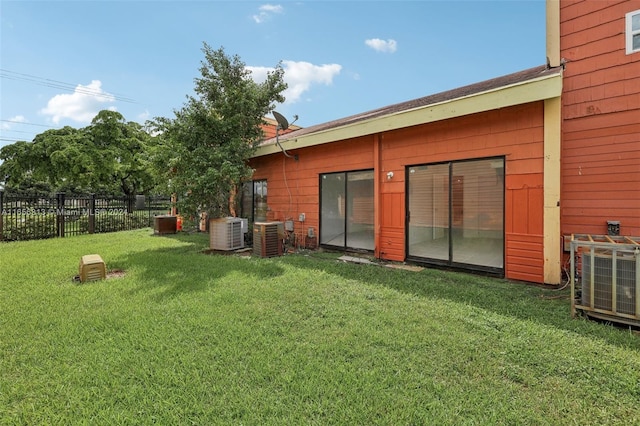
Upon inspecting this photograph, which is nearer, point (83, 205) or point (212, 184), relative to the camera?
point (212, 184)

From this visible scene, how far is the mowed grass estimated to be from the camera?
5.79ft

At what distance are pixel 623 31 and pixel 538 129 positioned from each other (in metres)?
1.78

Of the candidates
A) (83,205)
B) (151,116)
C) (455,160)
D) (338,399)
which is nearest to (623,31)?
(455,160)

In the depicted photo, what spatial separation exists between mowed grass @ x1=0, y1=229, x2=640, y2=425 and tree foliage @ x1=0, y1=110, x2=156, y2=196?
1865 centimetres

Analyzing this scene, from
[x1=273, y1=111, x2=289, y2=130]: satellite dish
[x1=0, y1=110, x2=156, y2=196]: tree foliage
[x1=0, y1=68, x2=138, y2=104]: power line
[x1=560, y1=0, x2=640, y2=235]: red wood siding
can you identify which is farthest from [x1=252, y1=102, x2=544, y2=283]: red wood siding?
[x1=0, y1=68, x2=138, y2=104]: power line

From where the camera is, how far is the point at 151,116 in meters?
7.64

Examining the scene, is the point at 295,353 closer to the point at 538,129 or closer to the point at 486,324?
the point at 486,324

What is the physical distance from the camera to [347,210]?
6887mm

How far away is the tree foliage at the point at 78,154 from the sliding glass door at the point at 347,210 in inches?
649

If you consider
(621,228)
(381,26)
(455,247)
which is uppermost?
(381,26)

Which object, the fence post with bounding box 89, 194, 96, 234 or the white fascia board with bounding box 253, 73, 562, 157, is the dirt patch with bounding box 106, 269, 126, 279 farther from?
the fence post with bounding box 89, 194, 96, 234

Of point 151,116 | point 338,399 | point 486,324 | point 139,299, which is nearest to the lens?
point 338,399

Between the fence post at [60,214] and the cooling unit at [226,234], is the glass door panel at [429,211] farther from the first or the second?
the fence post at [60,214]

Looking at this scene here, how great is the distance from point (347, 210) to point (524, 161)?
357 cm
